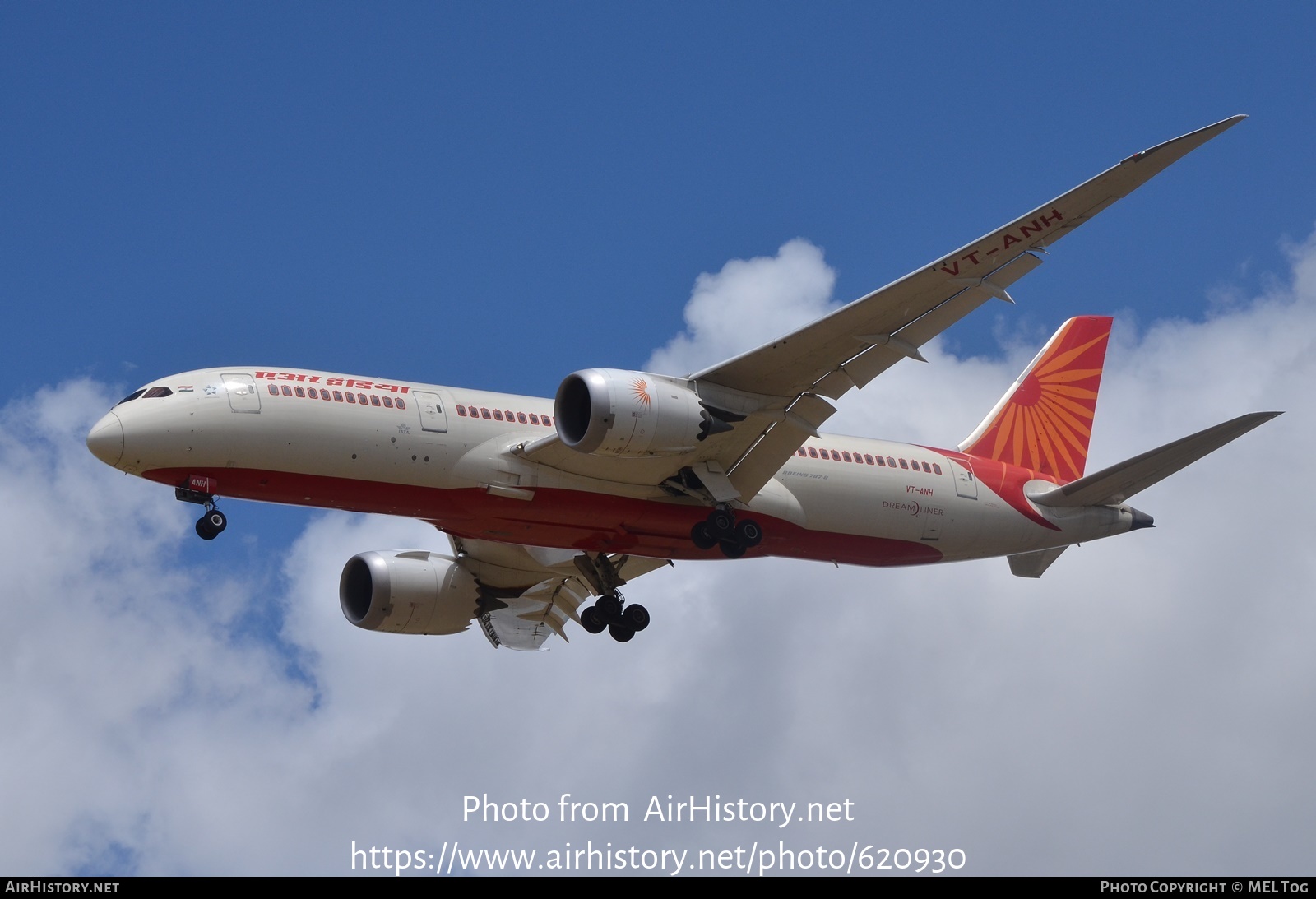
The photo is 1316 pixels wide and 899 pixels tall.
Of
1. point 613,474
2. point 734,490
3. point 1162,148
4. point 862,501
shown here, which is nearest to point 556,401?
point 613,474

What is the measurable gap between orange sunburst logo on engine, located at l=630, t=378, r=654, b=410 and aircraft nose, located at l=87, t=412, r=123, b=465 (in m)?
9.73

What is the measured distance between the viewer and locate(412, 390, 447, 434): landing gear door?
3322 centimetres

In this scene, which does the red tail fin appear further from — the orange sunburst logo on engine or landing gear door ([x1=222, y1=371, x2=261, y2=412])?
landing gear door ([x1=222, y1=371, x2=261, y2=412])

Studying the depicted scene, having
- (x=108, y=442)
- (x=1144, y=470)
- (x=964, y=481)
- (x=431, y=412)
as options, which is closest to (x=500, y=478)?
(x=431, y=412)

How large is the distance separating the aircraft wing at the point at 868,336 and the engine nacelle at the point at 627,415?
2.68 feet

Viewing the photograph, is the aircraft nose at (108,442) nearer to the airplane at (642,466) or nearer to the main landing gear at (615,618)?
the airplane at (642,466)

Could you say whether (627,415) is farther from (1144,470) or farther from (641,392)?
(1144,470)

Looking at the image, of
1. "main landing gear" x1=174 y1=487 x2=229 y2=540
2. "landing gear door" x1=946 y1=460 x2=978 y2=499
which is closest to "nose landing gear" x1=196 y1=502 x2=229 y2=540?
"main landing gear" x1=174 y1=487 x2=229 y2=540

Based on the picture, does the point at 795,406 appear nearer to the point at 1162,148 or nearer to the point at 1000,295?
the point at 1000,295

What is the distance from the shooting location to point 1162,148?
2912 centimetres

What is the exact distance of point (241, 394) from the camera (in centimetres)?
3183

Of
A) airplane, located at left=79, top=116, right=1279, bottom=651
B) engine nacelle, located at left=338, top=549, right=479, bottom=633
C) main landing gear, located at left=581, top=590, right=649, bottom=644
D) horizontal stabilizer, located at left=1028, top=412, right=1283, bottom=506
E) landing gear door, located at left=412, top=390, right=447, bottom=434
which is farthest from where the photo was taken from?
engine nacelle, located at left=338, top=549, right=479, bottom=633

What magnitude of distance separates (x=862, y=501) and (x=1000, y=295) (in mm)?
7460

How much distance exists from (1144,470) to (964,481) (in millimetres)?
4147
